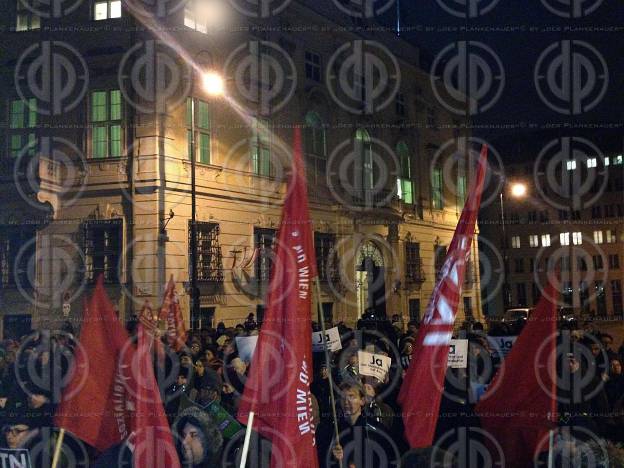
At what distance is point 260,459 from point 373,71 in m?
25.2

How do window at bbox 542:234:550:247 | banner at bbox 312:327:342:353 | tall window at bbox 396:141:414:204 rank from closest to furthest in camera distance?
banner at bbox 312:327:342:353, tall window at bbox 396:141:414:204, window at bbox 542:234:550:247

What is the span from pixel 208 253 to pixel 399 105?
47.3 ft

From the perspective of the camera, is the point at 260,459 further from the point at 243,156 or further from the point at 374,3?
the point at 374,3

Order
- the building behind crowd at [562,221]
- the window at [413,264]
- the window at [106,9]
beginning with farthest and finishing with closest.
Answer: the building behind crowd at [562,221] < the window at [413,264] < the window at [106,9]

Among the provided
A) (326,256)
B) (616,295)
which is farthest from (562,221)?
(326,256)

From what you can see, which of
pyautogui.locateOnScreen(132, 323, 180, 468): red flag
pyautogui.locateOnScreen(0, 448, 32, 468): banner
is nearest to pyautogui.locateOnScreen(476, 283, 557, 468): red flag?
pyautogui.locateOnScreen(132, 323, 180, 468): red flag

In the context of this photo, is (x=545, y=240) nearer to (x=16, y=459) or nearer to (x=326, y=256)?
(x=326, y=256)

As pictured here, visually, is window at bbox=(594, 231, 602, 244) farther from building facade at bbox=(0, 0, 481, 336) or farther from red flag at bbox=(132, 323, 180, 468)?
red flag at bbox=(132, 323, 180, 468)

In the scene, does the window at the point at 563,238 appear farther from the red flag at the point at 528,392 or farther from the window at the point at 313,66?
the red flag at the point at 528,392

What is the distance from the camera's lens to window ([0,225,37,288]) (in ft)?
65.9
